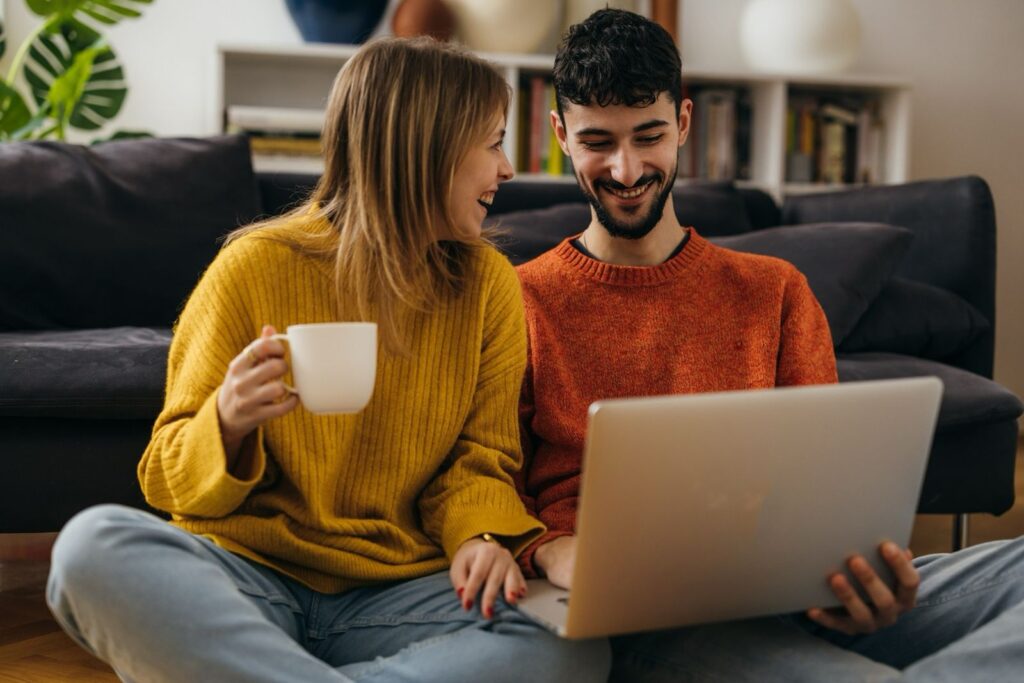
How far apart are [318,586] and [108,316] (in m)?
1.21

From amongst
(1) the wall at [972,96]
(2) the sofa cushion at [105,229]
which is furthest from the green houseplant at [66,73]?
(1) the wall at [972,96]

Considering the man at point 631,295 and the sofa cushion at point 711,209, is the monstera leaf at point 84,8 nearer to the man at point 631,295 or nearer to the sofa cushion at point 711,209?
the sofa cushion at point 711,209

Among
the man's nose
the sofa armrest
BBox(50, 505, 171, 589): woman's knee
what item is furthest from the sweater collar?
the sofa armrest

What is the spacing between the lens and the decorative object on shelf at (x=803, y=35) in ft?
11.8

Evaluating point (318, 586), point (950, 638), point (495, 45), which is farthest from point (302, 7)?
point (950, 638)

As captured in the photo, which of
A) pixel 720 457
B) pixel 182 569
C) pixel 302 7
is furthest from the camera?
pixel 302 7

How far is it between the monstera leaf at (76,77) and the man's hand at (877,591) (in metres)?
2.44

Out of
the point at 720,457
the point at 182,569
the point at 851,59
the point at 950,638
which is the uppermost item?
the point at 851,59

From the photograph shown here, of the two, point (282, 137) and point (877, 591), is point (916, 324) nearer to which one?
point (877, 591)

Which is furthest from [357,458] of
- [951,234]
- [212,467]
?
[951,234]

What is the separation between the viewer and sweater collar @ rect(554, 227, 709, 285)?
1.46 m

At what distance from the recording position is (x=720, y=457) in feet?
3.06

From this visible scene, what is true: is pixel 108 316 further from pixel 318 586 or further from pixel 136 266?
pixel 318 586

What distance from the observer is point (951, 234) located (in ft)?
8.38
